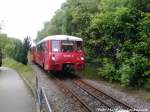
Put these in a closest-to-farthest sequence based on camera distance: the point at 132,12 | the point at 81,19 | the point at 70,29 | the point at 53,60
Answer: the point at 132,12 < the point at 53,60 < the point at 81,19 < the point at 70,29

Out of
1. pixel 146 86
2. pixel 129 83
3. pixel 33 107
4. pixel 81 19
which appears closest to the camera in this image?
pixel 33 107

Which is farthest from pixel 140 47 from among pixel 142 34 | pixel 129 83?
pixel 129 83

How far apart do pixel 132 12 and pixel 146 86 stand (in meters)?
5.04

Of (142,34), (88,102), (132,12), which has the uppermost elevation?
(132,12)

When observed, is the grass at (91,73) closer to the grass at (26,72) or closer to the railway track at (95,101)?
the grass at (26,72)

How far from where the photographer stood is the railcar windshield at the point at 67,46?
25.0 m

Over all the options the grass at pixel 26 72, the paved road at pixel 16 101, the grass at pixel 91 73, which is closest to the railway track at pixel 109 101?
the paved road at pixel 16 101

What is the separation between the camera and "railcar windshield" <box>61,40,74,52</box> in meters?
25.0

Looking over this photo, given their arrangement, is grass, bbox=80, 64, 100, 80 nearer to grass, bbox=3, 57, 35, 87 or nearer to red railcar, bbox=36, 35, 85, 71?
red railcar, bbox=36, 35, 85, 71

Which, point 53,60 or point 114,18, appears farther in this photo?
point 53,60

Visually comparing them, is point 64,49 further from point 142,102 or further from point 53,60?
point 142,102

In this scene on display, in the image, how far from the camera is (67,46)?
82.8ft

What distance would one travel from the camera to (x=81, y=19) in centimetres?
3148

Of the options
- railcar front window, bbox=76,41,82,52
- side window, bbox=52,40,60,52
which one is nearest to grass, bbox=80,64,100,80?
railcar front window, bbox=76,41,82,52
